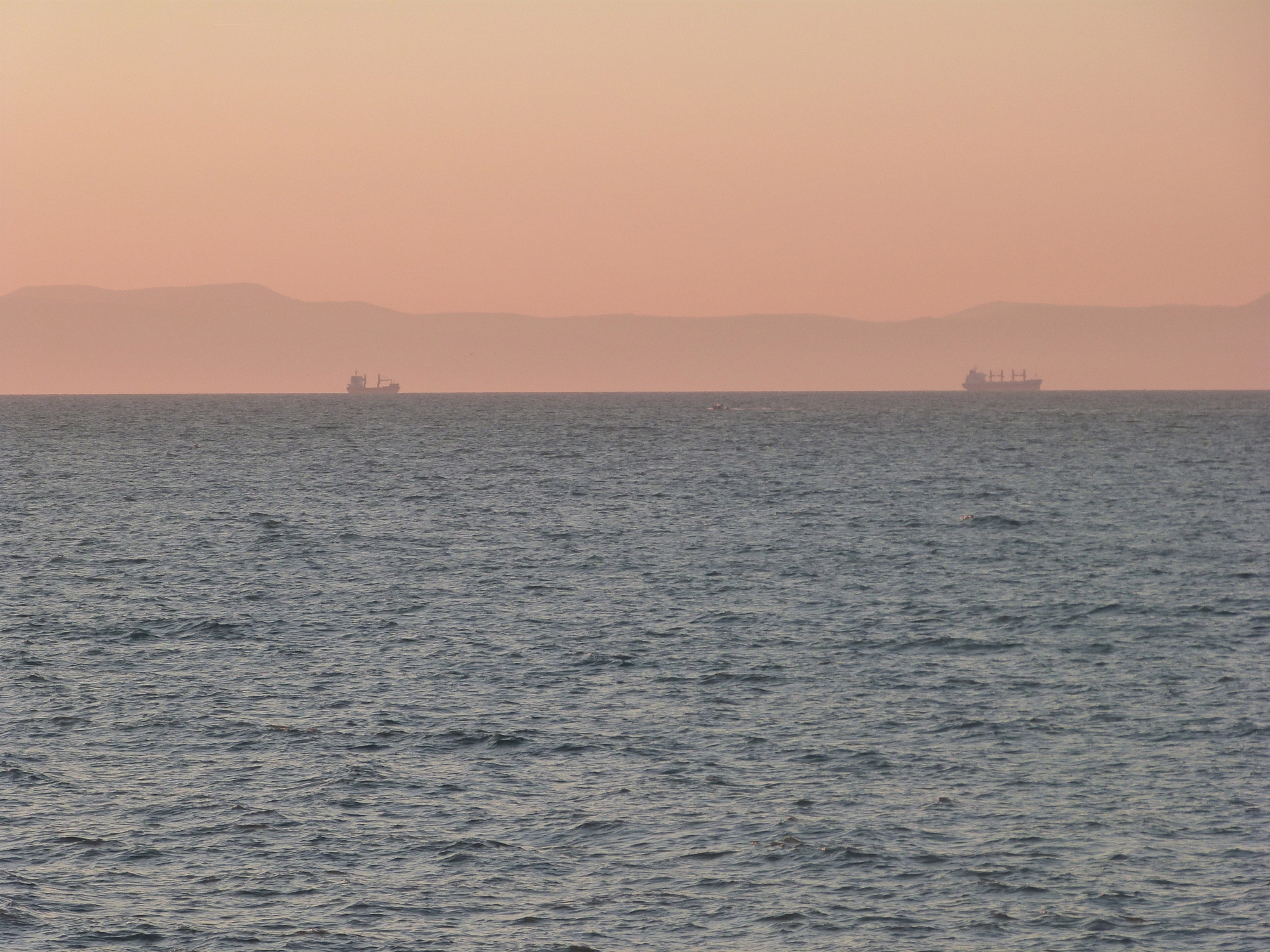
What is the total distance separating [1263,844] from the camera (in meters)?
23.8

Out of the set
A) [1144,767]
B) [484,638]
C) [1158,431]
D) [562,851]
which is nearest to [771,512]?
[484,638]

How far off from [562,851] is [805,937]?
4.90m

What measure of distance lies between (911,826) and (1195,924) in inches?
207

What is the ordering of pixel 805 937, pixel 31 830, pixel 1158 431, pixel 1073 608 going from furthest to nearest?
pixel 1158 431
pixel 1073 608
pixel 31 830
pixel 805 937

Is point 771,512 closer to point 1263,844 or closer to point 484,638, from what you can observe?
point 484,638

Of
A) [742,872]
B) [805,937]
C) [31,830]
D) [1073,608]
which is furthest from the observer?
[1073,608]

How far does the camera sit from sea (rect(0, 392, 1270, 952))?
832 inches

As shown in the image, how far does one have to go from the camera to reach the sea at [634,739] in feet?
69.3

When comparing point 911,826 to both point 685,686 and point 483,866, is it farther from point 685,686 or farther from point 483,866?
point 685,686

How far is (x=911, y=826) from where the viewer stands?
24.6 m

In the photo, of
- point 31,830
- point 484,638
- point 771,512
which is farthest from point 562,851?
point 771,512

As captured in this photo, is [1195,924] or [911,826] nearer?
[1195,924]

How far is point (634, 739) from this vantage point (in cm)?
3011

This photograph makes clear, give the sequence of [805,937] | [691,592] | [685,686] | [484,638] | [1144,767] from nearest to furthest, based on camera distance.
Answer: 1. [805,937]
2. [1144,767]
3. [685,686]
4. [484,638]
5. [691,592]
